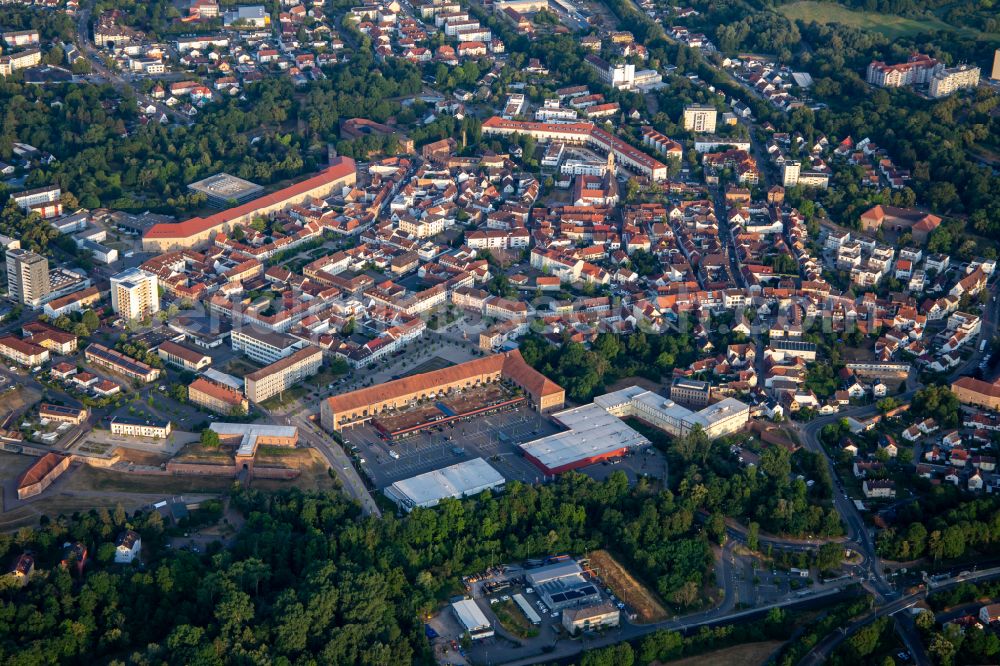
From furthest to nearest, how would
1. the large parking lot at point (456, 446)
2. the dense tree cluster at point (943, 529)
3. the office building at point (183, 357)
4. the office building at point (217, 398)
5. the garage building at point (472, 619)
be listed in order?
the office building at point (183, 357), the office building at point (217, 398), the large parking lot at point (456, 446), the dense tree cluster at point (943, 529), the garage building at point (472, 619)

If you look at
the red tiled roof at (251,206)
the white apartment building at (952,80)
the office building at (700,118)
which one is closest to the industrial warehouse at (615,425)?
the red tiled roof at (251,206)

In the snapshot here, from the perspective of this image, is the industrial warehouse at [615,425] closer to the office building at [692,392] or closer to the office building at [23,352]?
the office building at [692,392]

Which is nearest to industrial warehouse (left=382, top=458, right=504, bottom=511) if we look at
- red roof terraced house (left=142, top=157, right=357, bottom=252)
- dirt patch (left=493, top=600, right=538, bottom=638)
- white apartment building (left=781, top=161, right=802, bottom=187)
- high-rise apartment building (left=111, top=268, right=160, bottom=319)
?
dirt patch (left=493, top=600, right=538, bottom=638)

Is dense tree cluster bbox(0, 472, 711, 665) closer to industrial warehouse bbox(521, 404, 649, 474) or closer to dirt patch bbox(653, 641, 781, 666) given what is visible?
industrial warehouse bbox(521, 404, 649, 474)

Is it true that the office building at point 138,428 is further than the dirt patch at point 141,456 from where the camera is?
Yes

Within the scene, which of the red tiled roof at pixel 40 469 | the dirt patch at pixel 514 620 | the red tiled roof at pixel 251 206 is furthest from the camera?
the red tiled roof at pixel 251 206

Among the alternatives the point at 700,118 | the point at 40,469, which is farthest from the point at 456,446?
the point at 700,118
